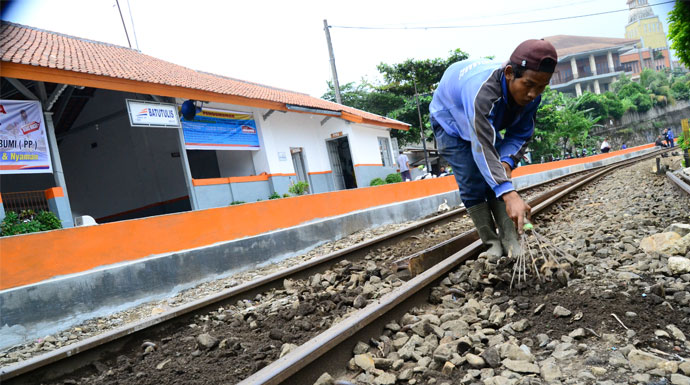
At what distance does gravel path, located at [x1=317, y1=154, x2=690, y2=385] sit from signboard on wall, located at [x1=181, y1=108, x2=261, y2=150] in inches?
417

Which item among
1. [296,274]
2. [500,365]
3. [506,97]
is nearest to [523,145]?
[506,97]

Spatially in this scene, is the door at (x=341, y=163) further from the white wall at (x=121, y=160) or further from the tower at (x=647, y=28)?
the tower at (x=647, y=28)

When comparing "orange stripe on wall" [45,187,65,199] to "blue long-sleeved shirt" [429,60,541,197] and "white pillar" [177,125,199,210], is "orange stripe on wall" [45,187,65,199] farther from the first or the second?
"blue long-sleeved shirt" [429,60,541,197]

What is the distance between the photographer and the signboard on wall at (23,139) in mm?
8094

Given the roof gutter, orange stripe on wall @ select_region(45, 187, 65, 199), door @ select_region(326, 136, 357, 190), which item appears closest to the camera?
orange stripe on wall @ select_region(45, 187, 65, 199)

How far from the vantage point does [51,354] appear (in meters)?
2.70

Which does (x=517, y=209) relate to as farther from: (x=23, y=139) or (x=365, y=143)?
(x=365, y=143)

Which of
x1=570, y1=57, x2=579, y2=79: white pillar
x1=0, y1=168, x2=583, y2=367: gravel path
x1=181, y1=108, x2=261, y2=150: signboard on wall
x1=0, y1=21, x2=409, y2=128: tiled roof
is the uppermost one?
x1=570, y1=57, x2=579, y2=79: white pillar

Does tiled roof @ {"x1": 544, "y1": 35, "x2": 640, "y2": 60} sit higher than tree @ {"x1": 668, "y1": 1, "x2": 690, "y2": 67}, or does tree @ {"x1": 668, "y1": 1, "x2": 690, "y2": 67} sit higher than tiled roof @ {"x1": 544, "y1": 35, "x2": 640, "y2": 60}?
tiled roof @ {"x1": 544, "y1": 35, "x2": 640, "y2": 60}

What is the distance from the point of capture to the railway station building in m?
9.98

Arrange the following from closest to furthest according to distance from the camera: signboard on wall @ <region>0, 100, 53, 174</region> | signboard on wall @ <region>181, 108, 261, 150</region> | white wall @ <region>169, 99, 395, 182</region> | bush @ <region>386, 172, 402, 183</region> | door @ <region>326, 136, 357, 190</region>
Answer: signboard on wall @ <region>0, 100, 53, 174</region> < signboard on wall @ <region>181, 108, 261, 150</region> < white wall @ <region>169, 99, 395, 182</region> < door @ <region>326, 136, 357, 190</region> < bush @ <region>386, 172, 402, 183</region>

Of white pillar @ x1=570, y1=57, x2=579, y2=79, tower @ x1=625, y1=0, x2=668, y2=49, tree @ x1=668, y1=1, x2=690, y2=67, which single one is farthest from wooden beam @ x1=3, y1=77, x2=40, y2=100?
tower @ x1=625, y1=0, x2=668, y2=49

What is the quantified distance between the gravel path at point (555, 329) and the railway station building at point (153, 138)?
905 cm

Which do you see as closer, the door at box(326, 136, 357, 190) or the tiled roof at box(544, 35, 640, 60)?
the door at box(326, 136, 357, 190)
